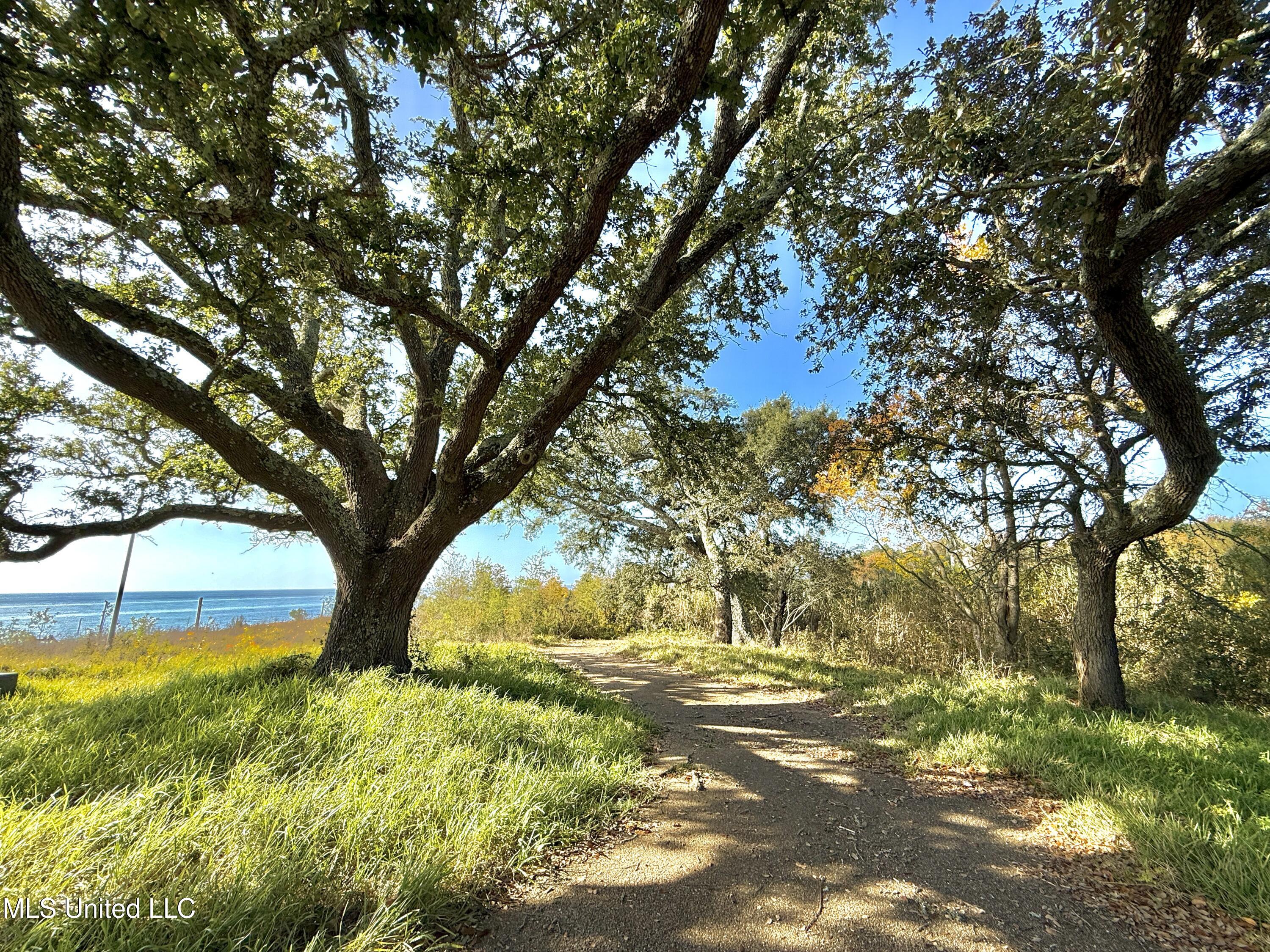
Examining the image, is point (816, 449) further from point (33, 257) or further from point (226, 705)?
point (33, 257)

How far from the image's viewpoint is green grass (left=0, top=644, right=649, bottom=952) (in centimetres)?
166

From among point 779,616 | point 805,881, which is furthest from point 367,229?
point 779,616

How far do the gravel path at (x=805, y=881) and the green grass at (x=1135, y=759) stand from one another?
1.79 ft

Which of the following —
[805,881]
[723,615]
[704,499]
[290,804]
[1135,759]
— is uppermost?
[704,499]

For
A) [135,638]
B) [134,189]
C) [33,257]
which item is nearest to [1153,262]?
[134,189]

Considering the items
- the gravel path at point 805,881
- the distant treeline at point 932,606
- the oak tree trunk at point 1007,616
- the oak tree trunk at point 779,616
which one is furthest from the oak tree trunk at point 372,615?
the oak tree trunk at point 779,616

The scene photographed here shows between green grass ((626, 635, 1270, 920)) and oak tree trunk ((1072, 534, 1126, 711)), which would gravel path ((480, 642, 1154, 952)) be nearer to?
green grass ((626, 635, 1270, 920))

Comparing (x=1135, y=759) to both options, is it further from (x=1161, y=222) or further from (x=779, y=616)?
(x=779, y=616)

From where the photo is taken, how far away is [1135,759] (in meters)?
3.58

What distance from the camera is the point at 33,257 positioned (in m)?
3.34

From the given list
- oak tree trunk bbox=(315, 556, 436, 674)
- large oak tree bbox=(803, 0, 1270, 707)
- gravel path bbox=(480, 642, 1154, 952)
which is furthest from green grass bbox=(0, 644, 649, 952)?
large oak tree bbox=(803, 0, 1270, 707)

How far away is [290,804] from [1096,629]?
7.80m

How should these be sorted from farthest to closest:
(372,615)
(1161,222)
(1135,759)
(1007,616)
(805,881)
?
(1007,616) < (372,615) < (1135,759) < (1161,222) < (805,881)

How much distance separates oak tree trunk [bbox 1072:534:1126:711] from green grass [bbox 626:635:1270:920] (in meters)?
0.27
